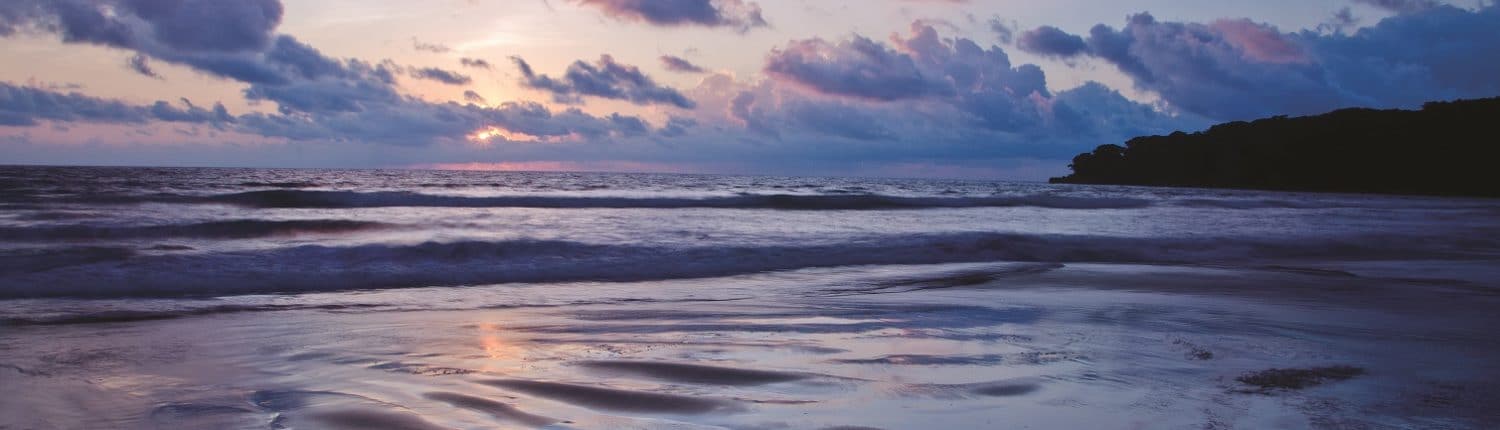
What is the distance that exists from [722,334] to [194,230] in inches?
491

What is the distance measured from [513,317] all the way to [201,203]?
2168cm

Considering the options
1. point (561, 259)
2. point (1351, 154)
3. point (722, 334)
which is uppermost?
point (1351, 154)

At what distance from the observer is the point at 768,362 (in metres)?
4.20

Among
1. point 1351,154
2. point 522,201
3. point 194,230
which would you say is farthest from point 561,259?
point 1351,154

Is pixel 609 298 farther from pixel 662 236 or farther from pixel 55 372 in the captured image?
pixel 662 236

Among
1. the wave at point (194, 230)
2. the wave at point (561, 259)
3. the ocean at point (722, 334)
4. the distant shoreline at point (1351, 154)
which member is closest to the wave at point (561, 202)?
the wave at point (194, 230)

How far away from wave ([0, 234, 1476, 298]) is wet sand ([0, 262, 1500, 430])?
51.2 inches

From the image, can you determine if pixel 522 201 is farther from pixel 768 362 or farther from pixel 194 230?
pixel 768 362

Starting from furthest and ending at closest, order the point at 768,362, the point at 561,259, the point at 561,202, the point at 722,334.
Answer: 1. the point at 561,202
2. the point at 561,259
3. the point at 722,334
4. the point at 768,362

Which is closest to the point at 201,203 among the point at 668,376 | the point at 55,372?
the point at 55,372

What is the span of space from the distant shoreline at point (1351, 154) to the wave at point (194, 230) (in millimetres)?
63304

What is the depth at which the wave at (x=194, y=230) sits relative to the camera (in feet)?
42.3

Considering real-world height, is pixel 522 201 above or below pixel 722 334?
below

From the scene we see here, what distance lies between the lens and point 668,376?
387 cm
